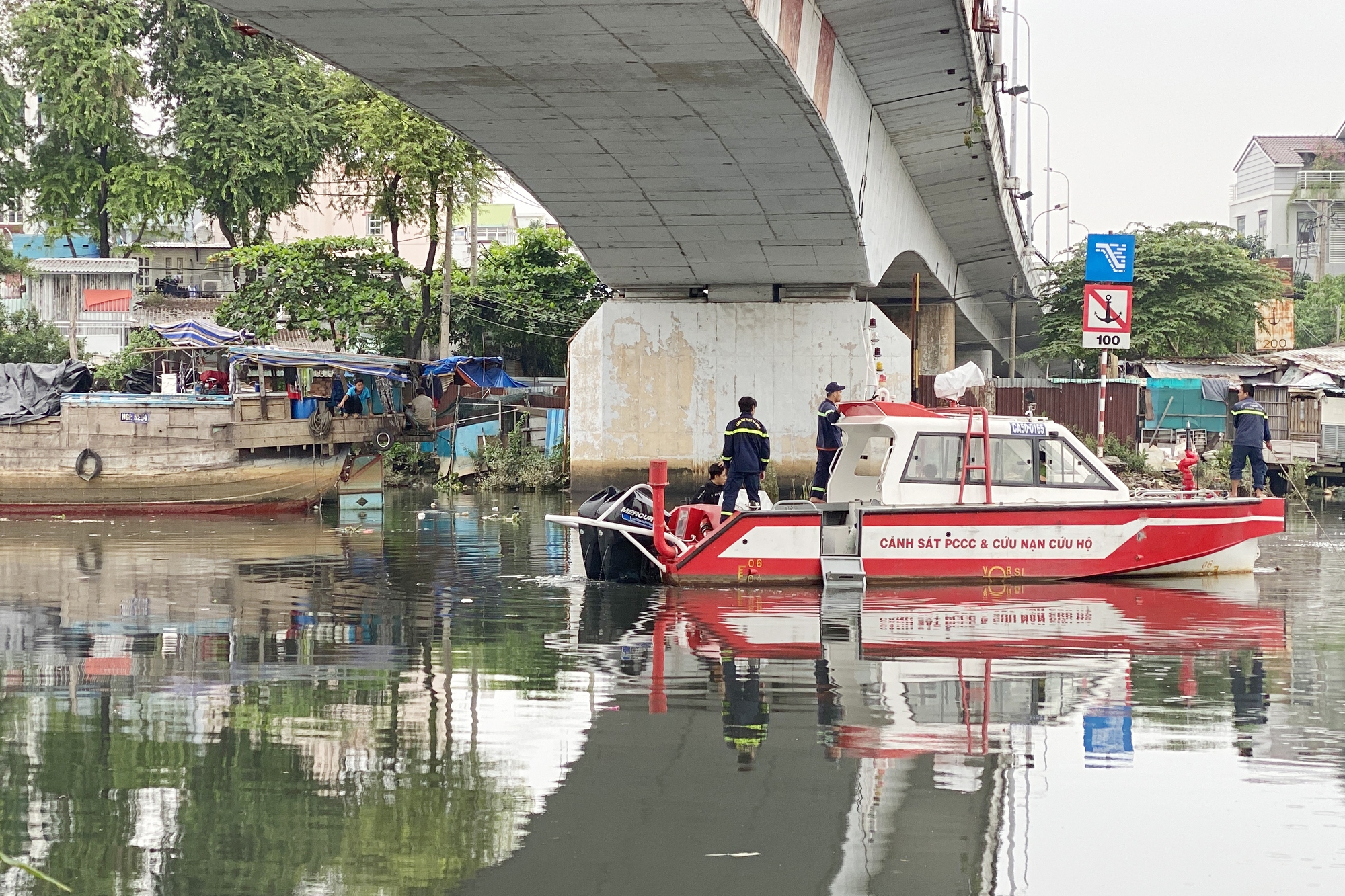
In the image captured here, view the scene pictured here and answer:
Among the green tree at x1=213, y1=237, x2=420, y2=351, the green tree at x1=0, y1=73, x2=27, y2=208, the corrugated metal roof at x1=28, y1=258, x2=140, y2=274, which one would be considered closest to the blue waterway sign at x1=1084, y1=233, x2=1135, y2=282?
the green tree at x1=213, y1=237, x2=420, y2=351

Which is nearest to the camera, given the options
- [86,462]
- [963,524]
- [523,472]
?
[963,524]

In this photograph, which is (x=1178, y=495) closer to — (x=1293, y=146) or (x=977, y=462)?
(x=977, y=462)

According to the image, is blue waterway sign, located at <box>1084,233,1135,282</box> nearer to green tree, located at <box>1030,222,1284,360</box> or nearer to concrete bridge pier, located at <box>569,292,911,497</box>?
concrete bridge pier, located at <box>569,292,911,497</box>

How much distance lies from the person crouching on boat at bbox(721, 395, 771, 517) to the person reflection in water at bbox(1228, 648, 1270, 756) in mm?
5863

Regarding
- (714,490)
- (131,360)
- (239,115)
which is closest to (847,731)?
(714,490)

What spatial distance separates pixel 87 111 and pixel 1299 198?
58877 millimetres

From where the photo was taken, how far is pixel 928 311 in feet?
124

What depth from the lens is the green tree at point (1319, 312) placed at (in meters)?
57.6

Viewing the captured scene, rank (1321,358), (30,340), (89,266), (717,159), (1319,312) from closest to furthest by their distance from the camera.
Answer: (717,159) → (1321,358) → (30,340) → (89,266) → (1319,312)

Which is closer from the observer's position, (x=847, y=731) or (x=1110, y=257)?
(x=847, y=731)

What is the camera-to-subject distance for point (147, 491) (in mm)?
23875

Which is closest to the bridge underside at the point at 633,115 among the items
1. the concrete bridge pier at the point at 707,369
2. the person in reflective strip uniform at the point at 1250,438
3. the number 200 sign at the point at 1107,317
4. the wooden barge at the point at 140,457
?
the concrete bridge pier at the point at 707,369

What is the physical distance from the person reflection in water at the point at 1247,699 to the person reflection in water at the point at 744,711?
95.3 inches

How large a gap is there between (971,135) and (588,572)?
12095mm
